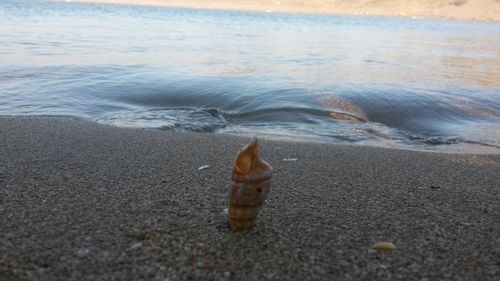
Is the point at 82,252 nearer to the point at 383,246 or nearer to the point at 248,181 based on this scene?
Answer: the point at 248,181

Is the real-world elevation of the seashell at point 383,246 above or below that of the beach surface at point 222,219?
below

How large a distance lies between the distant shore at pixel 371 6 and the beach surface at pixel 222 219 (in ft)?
365

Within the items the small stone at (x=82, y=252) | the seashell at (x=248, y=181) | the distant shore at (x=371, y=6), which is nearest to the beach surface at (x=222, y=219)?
the small stone at (x=82, y=252)

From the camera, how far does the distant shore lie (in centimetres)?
11338

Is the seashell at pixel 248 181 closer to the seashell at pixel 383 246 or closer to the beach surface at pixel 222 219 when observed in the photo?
the beach surface at pixel 222 219

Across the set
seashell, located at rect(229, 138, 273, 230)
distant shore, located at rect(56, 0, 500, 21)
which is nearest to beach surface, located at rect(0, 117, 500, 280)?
seashell, located at rect(229, 138, 273, 230)

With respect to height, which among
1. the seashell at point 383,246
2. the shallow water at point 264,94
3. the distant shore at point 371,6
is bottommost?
the seashell at point 383,246

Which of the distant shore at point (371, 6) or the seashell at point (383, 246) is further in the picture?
the distant shore at point (371, 6)

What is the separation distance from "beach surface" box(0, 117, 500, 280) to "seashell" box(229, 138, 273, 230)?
7.0 inches

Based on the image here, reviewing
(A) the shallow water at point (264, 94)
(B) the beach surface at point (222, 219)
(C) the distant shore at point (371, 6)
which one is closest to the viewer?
(B) the beach surface at point (222, 219)

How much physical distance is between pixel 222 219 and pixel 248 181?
0.47 meters

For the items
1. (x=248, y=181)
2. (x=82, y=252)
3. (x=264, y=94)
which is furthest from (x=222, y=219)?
(x=264, y=94)

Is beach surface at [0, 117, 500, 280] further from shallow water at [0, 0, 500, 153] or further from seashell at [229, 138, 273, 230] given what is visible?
shallow water at [0, 0, 500, 153]

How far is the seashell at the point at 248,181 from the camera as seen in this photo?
240cm
